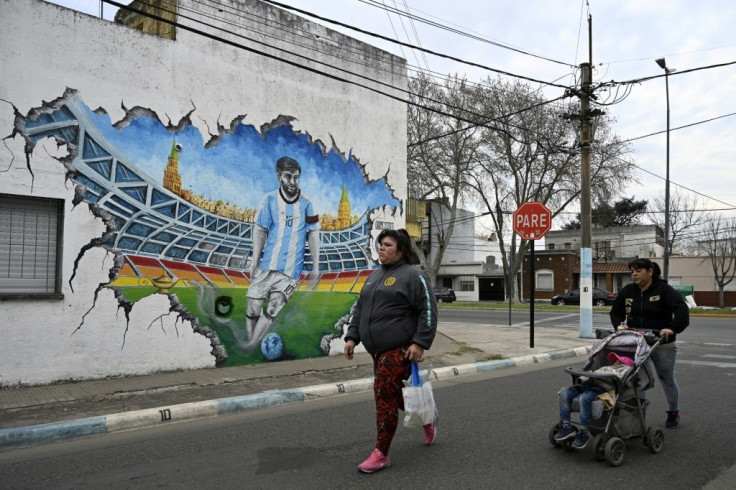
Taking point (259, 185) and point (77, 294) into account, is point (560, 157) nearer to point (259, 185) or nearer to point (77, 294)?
point (259, 185)

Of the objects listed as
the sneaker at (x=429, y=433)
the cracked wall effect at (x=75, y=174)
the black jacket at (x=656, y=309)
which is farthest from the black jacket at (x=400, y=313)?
the cracked wall effect at (x=75, y=174)

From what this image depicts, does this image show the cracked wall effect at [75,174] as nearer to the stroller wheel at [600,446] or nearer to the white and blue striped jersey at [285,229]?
the white and blue striped jersey at [285,229]

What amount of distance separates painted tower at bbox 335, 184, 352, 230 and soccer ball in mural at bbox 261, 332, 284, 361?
227cm

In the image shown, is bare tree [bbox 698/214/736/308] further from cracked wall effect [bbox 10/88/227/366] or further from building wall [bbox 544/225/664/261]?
cracked wall effect [bbox 10/88/227/366]

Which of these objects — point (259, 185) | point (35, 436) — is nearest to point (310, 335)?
point (259, 185)

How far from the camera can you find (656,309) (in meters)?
5.21

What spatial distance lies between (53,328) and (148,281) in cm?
132

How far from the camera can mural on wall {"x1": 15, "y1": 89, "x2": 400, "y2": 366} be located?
750 centimetres

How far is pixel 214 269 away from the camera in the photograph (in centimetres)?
855

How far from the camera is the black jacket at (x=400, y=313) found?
14.2ft

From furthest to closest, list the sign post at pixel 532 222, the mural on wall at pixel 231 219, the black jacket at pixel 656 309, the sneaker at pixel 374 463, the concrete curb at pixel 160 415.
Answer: the sign post at pixel 532 222 < the mural on wall at pixel 231 219 < the concrete curb at pixel 160 415 < the black jacket at pixel 656 309 < the sneaker at pixel 374 463

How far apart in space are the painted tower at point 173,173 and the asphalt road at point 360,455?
3.55 m

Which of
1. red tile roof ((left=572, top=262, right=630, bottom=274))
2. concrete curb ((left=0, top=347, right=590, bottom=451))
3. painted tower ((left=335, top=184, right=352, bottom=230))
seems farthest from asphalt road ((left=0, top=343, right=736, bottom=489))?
red tile roof ((left=572, top=262, right=630, bottom=274))

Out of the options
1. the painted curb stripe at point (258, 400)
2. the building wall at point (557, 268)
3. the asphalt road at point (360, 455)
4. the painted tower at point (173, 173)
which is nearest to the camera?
the asphalt road at point (360, 455)
